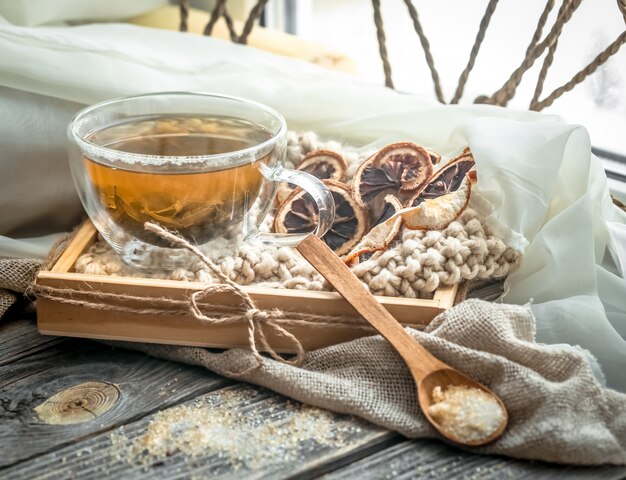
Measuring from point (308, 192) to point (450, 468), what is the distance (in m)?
0.33

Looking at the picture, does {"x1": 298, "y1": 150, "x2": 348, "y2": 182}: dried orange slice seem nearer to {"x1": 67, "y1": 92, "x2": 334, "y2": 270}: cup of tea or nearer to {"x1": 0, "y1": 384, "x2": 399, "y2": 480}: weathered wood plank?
{"x1": 67, "y1": 92, "x2": 334, "y2": 270}: cup of tea

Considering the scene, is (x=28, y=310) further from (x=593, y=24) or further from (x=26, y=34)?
(x=593, y=24)

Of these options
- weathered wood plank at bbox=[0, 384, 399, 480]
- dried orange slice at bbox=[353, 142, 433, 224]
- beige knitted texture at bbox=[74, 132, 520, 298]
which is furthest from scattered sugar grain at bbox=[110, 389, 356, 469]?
dried orange slice at bbox=[353, 142, 433, 224]

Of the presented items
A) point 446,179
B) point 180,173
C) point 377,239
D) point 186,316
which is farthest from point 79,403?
point 446,179

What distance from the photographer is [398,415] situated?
73 centimetres

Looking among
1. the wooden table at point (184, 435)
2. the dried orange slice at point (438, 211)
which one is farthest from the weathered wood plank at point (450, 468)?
the dried orange slice at point (438, 211)

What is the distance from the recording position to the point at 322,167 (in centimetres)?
102

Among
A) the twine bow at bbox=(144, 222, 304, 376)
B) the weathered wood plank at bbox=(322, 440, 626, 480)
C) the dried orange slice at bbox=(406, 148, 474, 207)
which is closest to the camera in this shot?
the weathered wood plank at bbox=(322, 440, 626, 480)

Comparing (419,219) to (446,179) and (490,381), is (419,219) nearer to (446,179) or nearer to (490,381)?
(446,179)

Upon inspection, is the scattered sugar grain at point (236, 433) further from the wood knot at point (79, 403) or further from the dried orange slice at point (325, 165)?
the dried orange slice at point (325, 165)

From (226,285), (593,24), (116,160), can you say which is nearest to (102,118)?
(116,160)

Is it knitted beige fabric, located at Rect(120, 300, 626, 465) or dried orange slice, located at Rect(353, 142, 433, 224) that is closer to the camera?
knitted beige fabric, located at Rect(120, 300, 626, 465)

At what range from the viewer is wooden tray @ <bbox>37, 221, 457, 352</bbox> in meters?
0.80

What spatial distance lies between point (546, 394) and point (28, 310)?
0.57 meters
